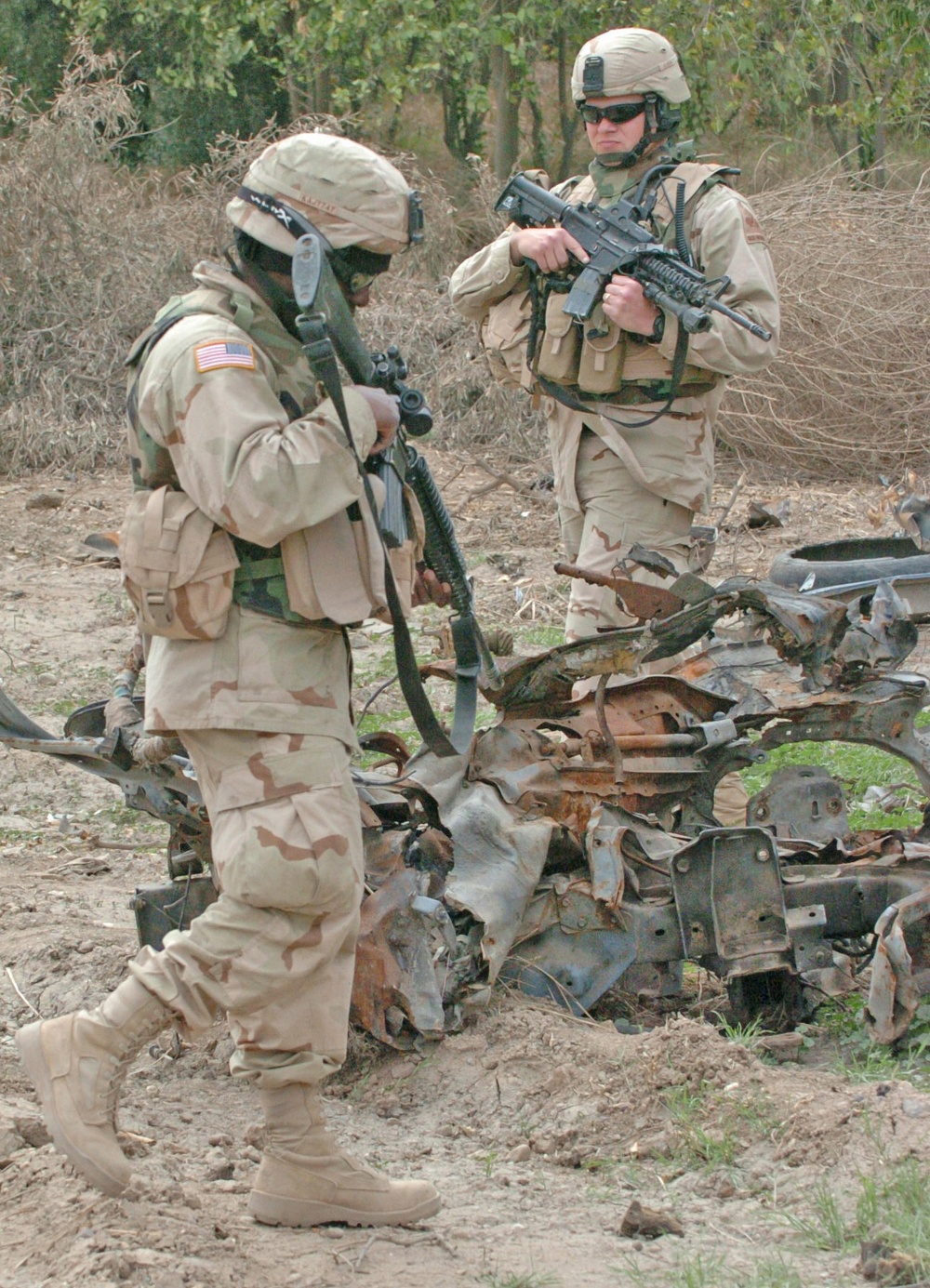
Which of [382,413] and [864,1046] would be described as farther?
[864,1046]

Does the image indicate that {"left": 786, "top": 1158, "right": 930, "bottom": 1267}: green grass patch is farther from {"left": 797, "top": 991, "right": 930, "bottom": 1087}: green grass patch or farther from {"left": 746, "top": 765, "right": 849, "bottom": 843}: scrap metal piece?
{"left": 746, "top": 765, "right": 849, "bottom": 843}: scrap metal piece

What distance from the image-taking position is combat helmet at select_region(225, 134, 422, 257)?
2.93 m

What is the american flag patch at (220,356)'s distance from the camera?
2824 millimetres

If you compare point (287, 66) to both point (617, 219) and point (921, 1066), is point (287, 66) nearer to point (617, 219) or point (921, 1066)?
point (617, 219)

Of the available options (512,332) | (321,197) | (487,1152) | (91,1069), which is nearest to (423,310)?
(512,332)

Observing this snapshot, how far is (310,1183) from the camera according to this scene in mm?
2938

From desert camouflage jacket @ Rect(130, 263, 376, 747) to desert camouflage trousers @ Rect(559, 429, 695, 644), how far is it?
228cm

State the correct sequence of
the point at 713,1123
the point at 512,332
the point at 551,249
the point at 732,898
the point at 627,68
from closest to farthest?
the point at 713,1123 < the point at 732,898 < the point at 627,68 < the point at 551,249 < the point at 512,332

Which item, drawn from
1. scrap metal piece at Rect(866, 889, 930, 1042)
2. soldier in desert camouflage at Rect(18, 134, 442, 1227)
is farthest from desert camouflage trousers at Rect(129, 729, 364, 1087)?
scrap metal piece at Rect(866, 889, 930, 1042)

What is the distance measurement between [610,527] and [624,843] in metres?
1.58

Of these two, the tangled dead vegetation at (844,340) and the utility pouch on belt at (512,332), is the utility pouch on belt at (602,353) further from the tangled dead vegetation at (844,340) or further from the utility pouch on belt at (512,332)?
the tangled dead vegetation at (844,340)

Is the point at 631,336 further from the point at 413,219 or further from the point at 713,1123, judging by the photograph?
the point at 713,1123

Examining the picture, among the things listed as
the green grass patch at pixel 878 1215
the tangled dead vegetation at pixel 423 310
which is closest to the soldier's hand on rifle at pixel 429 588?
the green grass patch at pixel 878 1215

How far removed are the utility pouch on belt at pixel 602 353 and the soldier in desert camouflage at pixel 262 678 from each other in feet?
7.33
